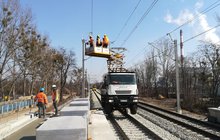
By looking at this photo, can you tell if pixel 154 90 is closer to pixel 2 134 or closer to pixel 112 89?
pixel 112 89

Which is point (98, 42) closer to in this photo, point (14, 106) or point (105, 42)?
point (105, 42)

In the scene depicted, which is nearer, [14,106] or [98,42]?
[98,42]

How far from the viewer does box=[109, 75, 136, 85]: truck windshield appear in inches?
795

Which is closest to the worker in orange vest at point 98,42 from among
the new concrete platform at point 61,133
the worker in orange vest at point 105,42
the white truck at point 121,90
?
the worker in orange vest at point 105,42

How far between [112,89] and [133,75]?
6.15 ft

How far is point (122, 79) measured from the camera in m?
20.3

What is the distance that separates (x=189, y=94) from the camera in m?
30.0

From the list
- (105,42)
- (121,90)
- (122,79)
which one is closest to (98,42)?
(105,42)

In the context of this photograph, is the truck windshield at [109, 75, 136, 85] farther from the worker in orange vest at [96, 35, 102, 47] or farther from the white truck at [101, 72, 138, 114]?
the worker in orange vest at [96, 35, 102, 47]

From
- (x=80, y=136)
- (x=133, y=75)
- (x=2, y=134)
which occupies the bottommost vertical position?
(x=2, y=134)

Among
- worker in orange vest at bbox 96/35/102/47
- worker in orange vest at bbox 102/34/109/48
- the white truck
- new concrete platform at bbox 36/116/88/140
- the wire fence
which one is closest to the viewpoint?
new concrete platform at bbox 36/116/88/140

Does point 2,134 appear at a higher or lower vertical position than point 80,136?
lower

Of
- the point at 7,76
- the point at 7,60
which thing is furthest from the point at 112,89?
the point at 7,76

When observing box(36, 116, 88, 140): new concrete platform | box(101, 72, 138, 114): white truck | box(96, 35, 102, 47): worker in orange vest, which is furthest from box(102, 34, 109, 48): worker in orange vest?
box(36, 116, 88, 140): new concrete platform
